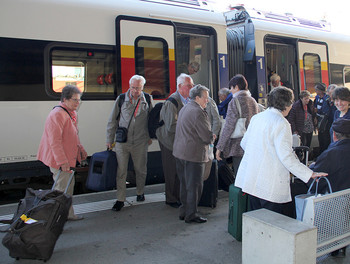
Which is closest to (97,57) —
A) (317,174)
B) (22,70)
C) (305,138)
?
(22,70)

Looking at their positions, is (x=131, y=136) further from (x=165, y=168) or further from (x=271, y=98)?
(x=271, y=98)

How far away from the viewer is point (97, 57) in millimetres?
5305

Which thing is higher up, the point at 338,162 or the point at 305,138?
the point at 305,138

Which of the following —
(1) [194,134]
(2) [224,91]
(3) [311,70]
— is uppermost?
(3) [311,70]

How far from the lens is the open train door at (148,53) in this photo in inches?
214

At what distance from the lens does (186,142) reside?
4.24m

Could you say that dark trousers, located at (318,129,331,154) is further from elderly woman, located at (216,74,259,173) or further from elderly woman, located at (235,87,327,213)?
elderly woman, located at (235,87,327,213)

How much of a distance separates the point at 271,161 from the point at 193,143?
3.98 ft

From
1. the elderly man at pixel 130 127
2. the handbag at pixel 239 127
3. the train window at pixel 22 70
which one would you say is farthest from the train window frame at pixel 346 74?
the train window at pixel 22 70

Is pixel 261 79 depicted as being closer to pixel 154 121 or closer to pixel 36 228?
pixel 154 121

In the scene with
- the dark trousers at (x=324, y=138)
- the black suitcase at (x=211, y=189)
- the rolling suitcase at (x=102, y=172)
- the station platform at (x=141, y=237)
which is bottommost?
the station platform at (x=141, y=237)

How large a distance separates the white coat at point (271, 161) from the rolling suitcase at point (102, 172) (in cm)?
201

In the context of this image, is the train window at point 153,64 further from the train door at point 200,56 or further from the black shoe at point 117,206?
the black shoe at point 117,206

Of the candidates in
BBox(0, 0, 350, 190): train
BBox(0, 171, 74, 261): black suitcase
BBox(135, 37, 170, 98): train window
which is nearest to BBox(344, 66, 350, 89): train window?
BBox(0, 0, 350, 190): train
